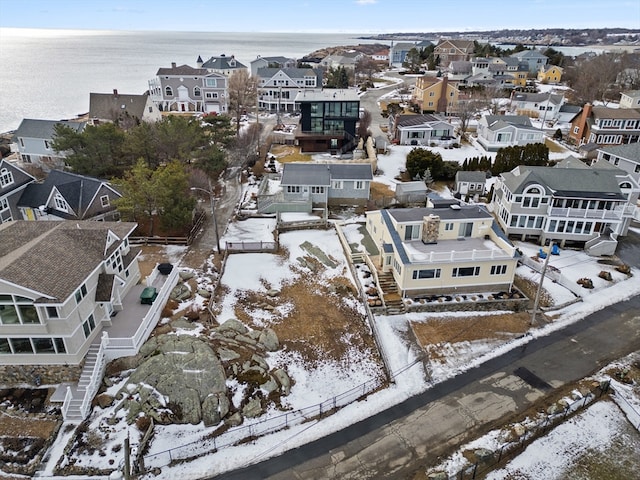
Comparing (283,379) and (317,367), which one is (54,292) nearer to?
(283,379)

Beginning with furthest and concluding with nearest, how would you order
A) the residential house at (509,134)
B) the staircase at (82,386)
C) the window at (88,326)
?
the residential house at (509,134), the window at (88,326), the staircase at (82,386)

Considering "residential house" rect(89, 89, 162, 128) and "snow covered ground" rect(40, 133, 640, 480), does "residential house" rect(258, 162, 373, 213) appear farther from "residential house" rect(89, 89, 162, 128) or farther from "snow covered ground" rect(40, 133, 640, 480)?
"residential house" rect(89, 89, 162, 128)

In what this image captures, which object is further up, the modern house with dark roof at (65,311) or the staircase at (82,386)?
the modern house with dark roof at (65,311)

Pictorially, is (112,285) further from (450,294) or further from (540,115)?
(540,115)

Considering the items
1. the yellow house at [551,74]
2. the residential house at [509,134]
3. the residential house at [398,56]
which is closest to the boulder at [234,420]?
the residential house at [509,134]

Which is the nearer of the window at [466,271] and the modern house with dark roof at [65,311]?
the modern house with dark roof at [65,311]

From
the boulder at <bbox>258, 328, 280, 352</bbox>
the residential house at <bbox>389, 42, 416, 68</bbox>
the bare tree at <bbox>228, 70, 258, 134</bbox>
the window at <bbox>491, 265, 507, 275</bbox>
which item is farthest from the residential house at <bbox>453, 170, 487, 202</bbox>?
the residential house at <bbox>389, 42, 416, 68</bbox>

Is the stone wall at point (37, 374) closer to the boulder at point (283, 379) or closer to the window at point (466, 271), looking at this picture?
the boulder at point (283, 379)

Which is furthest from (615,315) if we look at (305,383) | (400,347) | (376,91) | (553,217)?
(376,91)
